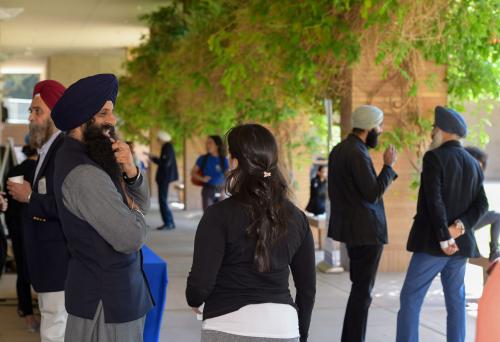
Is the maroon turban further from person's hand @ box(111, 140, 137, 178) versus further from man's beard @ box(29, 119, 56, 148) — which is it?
person's hand @ box(111, 140, 137, 178)

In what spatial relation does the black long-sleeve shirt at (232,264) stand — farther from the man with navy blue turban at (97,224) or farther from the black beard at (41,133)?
the black beard at (41,133)

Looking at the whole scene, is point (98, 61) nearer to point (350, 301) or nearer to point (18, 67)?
point (18, 67)

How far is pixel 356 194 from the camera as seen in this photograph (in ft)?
18.5

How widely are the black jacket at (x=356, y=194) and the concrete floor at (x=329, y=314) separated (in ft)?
3.38

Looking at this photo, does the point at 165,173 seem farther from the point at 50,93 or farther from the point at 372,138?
the point at 50,93

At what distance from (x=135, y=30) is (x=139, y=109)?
6.81 m

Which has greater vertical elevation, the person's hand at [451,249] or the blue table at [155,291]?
the person's hand at [451,249]

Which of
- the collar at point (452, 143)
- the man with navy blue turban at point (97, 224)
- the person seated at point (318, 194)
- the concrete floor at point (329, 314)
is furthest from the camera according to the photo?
the person seated at point (318, 194)

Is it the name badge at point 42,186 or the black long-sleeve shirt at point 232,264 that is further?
the name badge at point 42,186

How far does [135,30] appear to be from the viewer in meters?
23.4

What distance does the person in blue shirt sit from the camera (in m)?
13.5

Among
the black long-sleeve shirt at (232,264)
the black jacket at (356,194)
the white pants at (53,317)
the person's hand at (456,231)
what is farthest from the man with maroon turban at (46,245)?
the person's hand at (456,231)

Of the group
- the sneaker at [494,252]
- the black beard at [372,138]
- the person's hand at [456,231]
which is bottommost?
the sneaker at [494,252]

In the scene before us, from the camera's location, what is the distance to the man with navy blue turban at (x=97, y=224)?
10.0 feet
